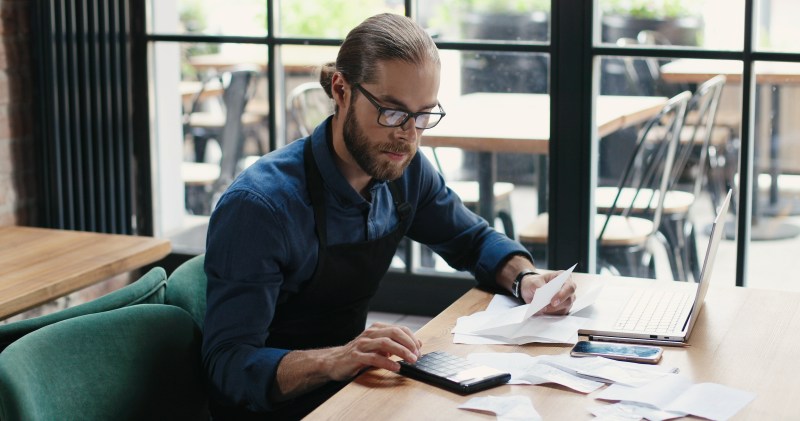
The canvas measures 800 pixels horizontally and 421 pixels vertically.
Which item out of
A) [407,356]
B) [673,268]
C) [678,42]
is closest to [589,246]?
[673,268]

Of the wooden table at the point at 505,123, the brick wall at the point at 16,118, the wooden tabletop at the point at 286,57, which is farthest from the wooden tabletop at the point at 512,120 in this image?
the brick wall at the point at 16,118

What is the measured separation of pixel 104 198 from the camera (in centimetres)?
386

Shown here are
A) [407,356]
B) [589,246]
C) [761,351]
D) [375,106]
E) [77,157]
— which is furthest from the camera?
[77,157]

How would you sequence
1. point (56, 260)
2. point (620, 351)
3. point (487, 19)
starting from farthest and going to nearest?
point (487, 19), point (56, 260), point (620, 351)

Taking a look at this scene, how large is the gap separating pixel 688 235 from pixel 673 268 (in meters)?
0.12

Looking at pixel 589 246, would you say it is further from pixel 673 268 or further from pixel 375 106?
pixel 375 106

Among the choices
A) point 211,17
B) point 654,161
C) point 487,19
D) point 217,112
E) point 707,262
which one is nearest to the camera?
point 707,262

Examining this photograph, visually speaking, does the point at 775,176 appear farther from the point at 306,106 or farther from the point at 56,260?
the point at 56,260

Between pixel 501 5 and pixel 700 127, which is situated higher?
pixel 501 5

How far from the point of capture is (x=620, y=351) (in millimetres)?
1869

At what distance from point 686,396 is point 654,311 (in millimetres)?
465

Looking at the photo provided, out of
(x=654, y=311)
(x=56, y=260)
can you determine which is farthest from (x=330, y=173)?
(x=56, y=260)

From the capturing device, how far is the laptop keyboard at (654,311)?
6.59ft

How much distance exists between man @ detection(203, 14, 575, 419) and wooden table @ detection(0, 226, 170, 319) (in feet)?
2.13
